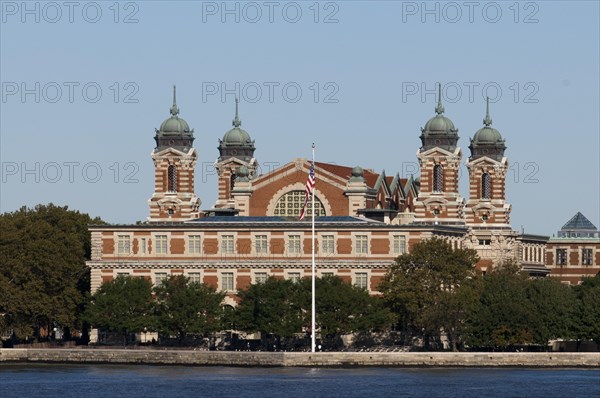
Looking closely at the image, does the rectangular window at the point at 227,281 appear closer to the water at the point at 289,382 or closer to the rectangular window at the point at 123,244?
the rectangular window at the point at 123,244

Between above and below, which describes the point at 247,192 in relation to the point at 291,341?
above

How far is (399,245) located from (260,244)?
11153 millimetres

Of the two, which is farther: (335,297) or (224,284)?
(224,284)

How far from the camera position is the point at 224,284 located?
187 m

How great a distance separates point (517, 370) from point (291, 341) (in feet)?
84.4

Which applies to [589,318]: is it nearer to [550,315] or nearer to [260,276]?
[550,315]

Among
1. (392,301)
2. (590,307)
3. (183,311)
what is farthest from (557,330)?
(183,311)

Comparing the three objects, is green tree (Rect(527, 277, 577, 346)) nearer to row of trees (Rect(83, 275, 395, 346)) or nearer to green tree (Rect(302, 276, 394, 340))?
green tree (Rect(302, 276, 394, 340))

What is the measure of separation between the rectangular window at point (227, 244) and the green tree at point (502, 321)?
24.9 meters

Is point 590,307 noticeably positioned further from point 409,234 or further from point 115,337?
point 115,337

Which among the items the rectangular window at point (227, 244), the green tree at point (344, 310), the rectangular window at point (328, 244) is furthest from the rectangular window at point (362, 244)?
the rectangular window at point (227, 244)

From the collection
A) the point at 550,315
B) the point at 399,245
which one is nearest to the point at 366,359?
the point at 550,315

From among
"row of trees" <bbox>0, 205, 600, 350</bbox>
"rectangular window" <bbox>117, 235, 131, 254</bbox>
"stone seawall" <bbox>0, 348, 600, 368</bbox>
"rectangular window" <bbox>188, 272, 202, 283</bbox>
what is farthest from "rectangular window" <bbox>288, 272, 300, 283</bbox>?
"stone seawall" <bbox>0, 348, 600, 368</bbox>

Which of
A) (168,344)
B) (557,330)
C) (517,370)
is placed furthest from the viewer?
(168,344)
